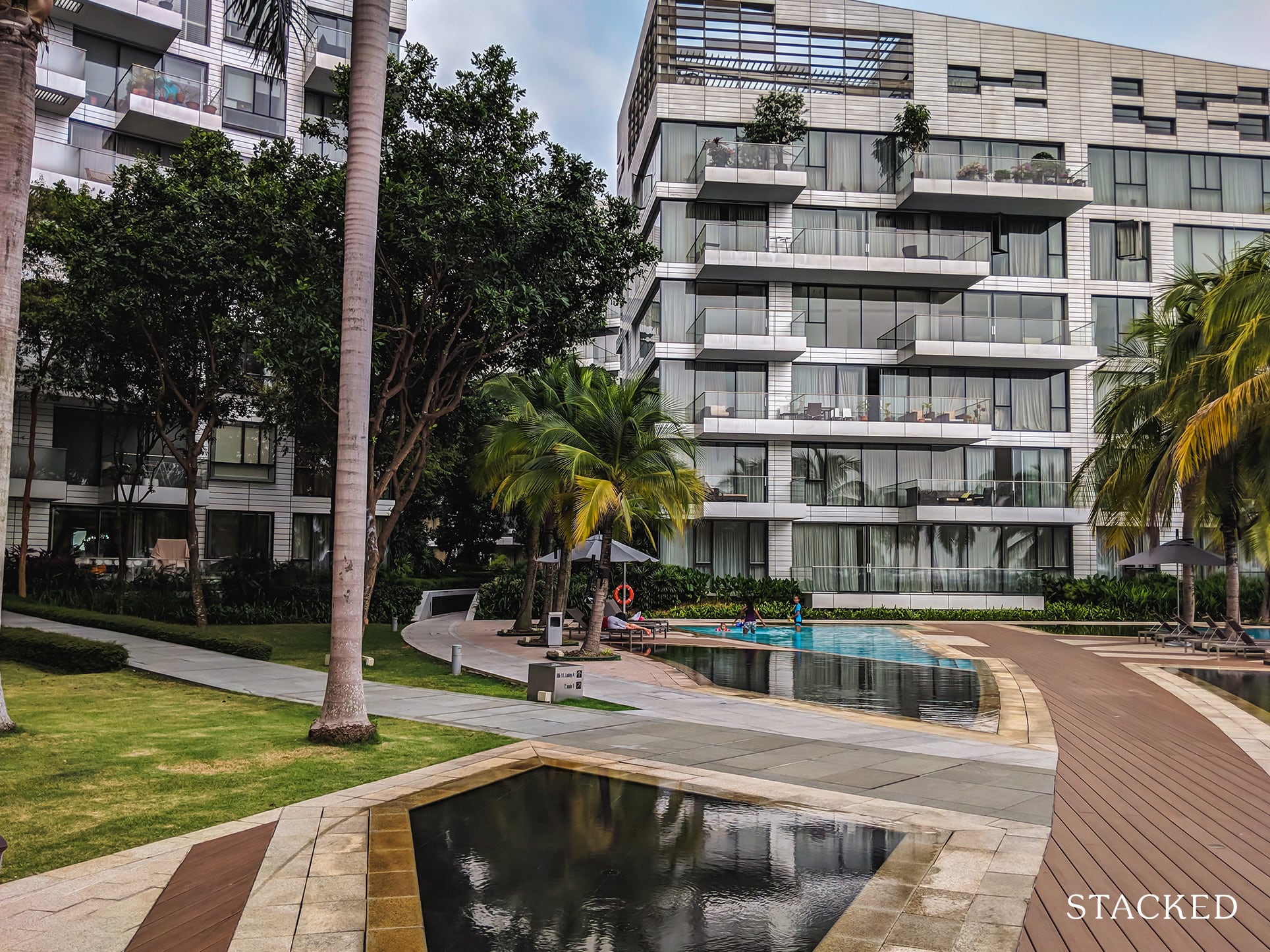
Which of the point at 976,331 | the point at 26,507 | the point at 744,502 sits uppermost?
the point at 976,331

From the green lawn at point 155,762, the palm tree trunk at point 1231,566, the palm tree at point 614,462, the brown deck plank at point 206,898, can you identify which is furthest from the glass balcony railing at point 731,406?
the brown deck plank at point 206,898

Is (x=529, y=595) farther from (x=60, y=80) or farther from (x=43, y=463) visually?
(x=60, y=80)

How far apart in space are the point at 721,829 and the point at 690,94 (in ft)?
113

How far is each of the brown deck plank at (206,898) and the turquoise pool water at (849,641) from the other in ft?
53.8

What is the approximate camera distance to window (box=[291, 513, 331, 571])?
36.4 meters

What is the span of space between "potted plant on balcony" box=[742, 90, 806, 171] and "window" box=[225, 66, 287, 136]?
58.3ft

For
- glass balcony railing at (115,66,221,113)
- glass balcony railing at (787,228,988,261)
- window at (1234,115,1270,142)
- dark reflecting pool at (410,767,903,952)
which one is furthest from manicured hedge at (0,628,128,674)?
window at (1234,115,1270,142)

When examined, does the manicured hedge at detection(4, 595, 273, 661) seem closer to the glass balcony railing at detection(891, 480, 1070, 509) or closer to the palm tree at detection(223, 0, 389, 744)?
the palm tree at detection(223, 0, 389, 744)

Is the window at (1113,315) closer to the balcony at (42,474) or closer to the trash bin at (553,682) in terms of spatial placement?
the trash bin at (553,682)

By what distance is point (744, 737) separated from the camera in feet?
37.6

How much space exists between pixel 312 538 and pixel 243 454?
4.17 meters

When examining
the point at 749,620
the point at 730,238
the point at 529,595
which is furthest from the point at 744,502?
the point at 529,595

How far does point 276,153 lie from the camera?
20.1m

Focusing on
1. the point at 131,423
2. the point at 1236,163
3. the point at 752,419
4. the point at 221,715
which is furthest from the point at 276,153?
the point at 1236,163
